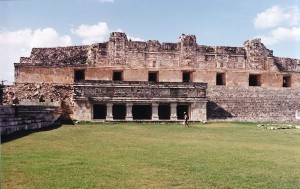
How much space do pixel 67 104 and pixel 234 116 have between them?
9727 mm

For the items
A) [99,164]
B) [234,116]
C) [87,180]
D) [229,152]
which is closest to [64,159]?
[99,164]

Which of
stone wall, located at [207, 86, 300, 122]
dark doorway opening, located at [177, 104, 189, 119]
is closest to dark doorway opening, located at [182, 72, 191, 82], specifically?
stone wall, located at [207, 86, 300, 122]

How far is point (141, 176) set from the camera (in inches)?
232

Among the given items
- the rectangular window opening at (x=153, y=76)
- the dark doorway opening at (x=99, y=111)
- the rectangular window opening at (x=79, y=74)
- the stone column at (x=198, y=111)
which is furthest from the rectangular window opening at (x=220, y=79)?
the rectangular window opening at (x=79, y=74)

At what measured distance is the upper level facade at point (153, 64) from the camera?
25.7m

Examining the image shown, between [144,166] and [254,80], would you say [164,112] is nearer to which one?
[254,80]

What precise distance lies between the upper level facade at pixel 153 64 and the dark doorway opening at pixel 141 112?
4205 mm

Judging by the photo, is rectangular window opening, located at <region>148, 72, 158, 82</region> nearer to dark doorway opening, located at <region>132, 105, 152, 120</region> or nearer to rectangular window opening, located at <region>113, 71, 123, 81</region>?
rectangular window opening, located at <region>113, 71, 123, 81</region>

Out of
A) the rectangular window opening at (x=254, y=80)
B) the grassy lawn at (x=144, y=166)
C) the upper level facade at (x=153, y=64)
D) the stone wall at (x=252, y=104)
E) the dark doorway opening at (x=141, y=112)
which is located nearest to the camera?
the grassy lawn at (x=144, y=166)

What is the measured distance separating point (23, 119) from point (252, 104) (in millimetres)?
15060

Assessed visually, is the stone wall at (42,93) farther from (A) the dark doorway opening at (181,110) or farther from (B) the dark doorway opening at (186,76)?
(B) the dark doorway opening at (186,76)

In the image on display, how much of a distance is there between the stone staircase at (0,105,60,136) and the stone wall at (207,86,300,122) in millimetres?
Result: 10027

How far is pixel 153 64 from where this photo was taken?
2731cm

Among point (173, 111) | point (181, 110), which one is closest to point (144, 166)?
point (173, 111)
